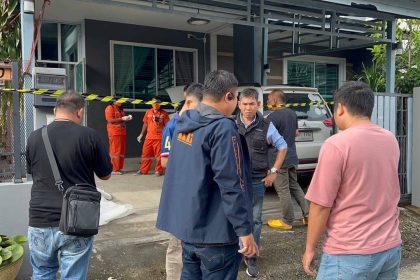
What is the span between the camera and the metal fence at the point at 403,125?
23.7 feet

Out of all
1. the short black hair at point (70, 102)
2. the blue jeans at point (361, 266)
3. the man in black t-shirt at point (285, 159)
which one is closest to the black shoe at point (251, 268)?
the man in black t-shirt at point (285, 159)

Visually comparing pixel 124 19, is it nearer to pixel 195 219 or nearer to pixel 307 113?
pixel 307 113

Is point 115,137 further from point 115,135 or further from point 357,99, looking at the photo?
point 357,99

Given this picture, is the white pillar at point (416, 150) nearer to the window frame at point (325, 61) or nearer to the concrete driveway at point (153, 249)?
the concrete driveway at point (153, 249)

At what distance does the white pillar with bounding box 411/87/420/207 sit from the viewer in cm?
720

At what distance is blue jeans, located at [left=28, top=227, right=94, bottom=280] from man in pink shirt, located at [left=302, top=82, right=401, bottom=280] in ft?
5.15

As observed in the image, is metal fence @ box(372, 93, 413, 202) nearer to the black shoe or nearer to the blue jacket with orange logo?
the black shoe

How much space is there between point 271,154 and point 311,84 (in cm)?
1002

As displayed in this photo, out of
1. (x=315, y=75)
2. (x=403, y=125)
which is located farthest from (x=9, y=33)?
(x=315, y=75)

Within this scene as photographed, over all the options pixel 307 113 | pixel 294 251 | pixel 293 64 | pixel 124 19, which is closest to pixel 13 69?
pixel 294 251

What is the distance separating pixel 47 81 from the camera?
4258 mm

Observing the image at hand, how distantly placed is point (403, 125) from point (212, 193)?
5.98 m

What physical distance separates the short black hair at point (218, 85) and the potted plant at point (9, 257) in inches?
87.6

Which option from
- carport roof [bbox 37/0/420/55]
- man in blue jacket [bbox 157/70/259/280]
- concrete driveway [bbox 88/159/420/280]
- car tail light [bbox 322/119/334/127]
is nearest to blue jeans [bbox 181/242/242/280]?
man in blue jacket [bbox 157/70/259/280]
